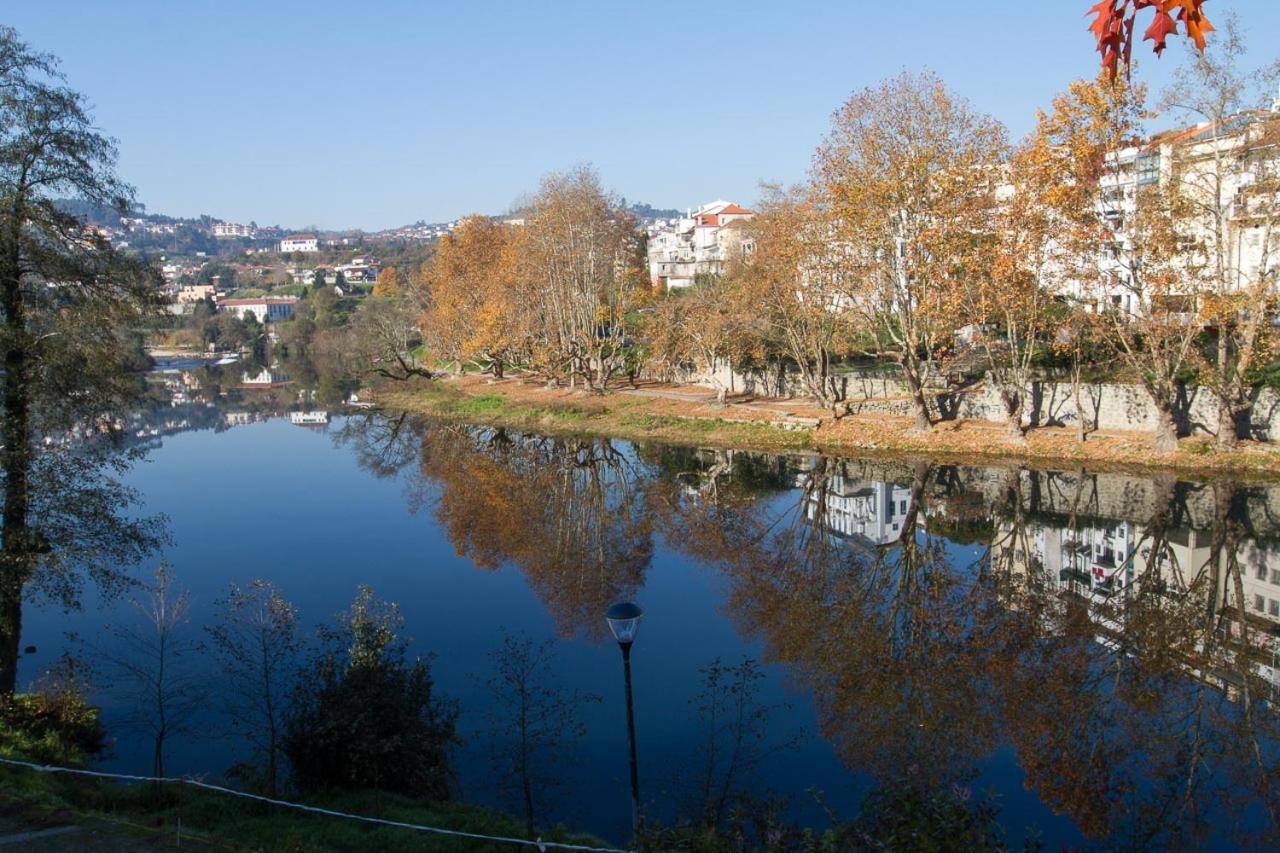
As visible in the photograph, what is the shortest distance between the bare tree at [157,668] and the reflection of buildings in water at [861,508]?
14.6m

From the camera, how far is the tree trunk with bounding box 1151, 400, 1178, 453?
2722 cm

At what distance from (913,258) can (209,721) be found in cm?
2322

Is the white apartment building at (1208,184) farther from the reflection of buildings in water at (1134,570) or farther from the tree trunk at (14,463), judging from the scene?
the tree trunk at (14,463)

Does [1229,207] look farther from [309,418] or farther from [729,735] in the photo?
[309,418]

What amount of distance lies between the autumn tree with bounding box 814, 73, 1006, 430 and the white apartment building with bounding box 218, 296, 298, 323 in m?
106

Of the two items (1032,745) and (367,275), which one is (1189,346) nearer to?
(1032,745)

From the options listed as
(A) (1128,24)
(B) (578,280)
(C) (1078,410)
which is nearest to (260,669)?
(A) (1128,24)

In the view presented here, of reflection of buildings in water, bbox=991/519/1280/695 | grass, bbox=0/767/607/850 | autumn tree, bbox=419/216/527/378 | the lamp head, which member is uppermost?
autumn tree, bbox=419/216/527/378

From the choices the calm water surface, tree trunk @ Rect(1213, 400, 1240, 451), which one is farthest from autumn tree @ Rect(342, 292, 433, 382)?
tree trunk @ Rect(1213, 400, 1240, 451)

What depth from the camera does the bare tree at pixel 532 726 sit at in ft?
38.5

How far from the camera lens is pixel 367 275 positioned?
172m

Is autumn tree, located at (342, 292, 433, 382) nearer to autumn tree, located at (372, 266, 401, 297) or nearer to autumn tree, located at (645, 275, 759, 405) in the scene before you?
autumn tree, located at (645, 275, 759, 405)

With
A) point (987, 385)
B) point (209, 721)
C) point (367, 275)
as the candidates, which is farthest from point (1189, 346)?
point (367, 275)

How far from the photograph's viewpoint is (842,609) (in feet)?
57.6
